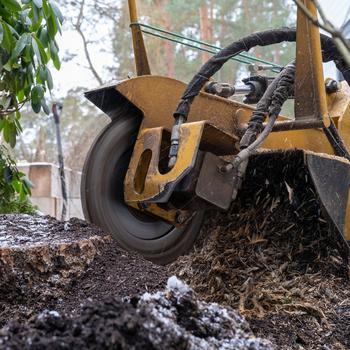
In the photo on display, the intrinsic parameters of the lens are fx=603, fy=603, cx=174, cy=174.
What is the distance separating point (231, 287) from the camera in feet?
8.72

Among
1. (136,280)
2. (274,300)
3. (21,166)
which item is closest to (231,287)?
(274,300)

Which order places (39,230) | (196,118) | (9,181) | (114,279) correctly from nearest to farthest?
(114,279)
(39,230)
(196,118)
(9,181)

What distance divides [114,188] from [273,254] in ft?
2.64

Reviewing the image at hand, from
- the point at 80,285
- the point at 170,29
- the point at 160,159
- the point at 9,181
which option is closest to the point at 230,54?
the point at 160,159

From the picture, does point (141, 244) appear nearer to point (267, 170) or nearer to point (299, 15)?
point (267, 170)

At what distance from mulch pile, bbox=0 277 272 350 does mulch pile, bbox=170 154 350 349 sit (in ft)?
Result: 2.97

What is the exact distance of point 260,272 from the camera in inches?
107

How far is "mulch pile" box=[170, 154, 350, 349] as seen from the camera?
2.50 meters

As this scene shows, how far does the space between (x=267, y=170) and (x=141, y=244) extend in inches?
27.5

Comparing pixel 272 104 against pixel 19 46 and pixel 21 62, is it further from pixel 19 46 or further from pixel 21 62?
pixel 21 62

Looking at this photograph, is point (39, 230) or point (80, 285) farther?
point (39, 230)

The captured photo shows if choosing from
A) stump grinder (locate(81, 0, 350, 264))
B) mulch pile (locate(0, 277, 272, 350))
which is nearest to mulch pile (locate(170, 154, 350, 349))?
stump grinder (locate(81, 0, 350, 264))

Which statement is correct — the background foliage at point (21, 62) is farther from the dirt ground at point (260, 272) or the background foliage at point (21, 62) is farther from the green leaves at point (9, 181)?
the dirt ground at point (260, 272)

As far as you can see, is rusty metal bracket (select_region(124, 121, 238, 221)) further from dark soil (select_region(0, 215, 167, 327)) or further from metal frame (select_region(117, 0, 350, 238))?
dark soil (select_region(0, 215, 167, 327))
